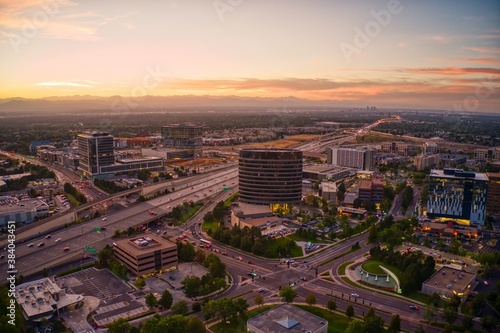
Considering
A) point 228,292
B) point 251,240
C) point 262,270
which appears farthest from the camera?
point 251,240

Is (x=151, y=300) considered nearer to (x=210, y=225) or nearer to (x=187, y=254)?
(x=187, y=254)

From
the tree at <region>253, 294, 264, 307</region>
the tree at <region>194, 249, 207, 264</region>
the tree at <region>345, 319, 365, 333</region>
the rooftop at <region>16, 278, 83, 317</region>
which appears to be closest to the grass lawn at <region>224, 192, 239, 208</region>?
the tree at <region>194, 249, 207, 264</region>

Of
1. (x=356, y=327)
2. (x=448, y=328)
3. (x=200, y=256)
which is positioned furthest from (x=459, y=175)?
(x=200, y=256)

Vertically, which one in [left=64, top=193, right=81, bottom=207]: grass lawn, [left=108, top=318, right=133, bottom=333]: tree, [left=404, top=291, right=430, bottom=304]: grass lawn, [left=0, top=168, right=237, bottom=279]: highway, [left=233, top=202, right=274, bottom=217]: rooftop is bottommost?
[left=404, top=291, right=430, bottom=304]: grass lawn

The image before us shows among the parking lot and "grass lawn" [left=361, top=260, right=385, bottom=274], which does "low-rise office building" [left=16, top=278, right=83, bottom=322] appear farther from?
"grass lawn" [left=361, top=260, right=385, bottom=274]

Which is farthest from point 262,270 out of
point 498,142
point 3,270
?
point 498,142

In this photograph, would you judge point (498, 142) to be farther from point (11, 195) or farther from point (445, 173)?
point (11, 195)
